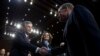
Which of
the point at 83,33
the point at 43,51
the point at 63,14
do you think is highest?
the point at 43,51

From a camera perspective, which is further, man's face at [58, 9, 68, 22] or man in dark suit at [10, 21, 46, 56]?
man in dark suit at [10, 21, 46, 56]

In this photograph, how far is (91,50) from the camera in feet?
6.34

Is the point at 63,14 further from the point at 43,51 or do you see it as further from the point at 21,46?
the point at 21,46

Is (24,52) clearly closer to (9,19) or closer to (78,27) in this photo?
(78,27)

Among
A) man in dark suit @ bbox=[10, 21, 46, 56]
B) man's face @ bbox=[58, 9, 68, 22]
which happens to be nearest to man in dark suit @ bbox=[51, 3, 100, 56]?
man's face @ bbox=[58, 9, 68, 22]

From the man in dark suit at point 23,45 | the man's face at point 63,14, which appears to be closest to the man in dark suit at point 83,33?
the man's face at point 63,14

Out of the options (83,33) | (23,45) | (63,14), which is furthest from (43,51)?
(83,33)

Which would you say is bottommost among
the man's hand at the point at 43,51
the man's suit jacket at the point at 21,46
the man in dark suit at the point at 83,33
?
the man in dark suit at the point at 83,33

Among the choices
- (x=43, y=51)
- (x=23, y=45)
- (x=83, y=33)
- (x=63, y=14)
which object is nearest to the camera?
(x=83, y=33)

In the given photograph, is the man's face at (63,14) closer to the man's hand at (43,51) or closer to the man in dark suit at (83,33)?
the man in dark suit at (83,33)

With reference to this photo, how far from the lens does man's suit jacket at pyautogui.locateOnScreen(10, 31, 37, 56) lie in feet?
17.0

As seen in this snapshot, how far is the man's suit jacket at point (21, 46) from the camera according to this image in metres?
5.17

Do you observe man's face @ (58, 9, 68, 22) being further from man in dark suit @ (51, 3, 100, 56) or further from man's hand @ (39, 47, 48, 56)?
man's hand @ (39, 47, 48, 56)

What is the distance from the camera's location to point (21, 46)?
522cm
